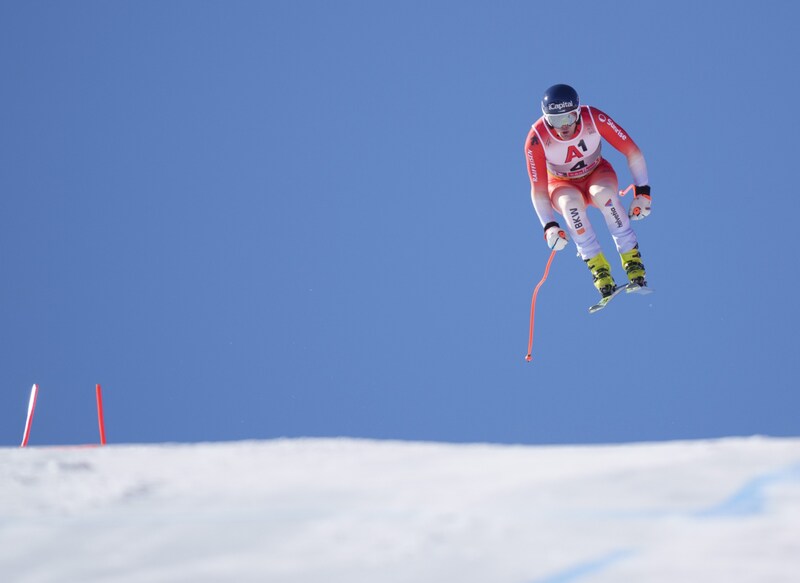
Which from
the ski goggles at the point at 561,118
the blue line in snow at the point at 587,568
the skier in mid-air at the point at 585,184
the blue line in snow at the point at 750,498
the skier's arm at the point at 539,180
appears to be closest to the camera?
the blue line in snow at the point at 587,568

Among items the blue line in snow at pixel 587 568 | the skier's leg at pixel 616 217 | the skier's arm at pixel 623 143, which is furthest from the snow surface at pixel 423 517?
the skier's arm at pixel 623 143

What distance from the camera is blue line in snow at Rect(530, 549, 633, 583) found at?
1.79 meters

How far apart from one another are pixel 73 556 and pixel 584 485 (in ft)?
3.65

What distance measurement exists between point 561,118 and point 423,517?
16.7 ft

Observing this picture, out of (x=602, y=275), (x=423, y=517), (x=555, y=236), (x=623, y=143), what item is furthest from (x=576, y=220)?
(x=423, y=517)

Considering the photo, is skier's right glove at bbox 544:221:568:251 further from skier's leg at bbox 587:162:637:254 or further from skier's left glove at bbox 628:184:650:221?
skier's left glove at bbox 628:184:650:221

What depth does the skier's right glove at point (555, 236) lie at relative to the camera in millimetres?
7012

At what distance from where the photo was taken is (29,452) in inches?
129

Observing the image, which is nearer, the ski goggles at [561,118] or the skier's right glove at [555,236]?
the ski goggles at [561,118]

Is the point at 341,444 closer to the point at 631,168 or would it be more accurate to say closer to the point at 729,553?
the point at 729,553

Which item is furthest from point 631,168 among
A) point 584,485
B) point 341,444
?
point 584,485

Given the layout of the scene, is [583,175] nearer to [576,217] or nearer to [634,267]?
[576,217]

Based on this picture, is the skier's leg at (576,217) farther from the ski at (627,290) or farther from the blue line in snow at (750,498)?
the blue line in snow at (750,498)

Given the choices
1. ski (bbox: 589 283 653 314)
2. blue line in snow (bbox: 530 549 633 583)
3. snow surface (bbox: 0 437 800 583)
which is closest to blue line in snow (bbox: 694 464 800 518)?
snow surface (bbox: 0 437 800 583)
